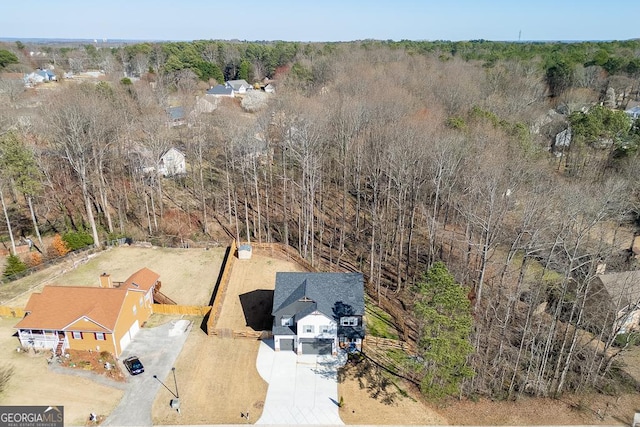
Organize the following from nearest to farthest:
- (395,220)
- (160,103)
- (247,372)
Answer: (247,372), (395,220), (160,103)

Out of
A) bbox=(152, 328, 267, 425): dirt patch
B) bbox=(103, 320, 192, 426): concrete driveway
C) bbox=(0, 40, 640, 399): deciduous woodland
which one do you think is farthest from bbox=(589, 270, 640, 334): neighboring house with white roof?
bbox=(103, 320, 192, 426): concrete driveway

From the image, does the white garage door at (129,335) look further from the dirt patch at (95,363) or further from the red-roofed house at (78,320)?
the dirt patch at (95,363)

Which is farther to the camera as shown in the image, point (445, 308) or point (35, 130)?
point (35, 130)

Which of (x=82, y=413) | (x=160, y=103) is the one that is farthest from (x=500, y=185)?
(x=160, y=103)

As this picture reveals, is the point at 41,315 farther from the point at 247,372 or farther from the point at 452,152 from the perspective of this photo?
the point at 452,152

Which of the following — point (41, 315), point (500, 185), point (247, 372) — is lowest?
point (247, 372)

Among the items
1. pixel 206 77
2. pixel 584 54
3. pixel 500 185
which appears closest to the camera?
pixel 500 185
